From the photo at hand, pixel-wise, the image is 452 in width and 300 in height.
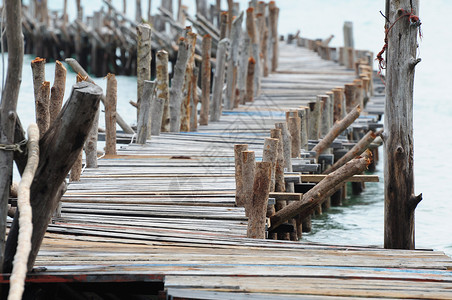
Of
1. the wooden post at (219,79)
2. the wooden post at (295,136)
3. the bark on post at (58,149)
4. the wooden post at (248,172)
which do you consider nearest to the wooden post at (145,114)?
the wooden post at (295,136)

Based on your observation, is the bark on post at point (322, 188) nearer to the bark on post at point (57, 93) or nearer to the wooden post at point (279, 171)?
the wooden post at point (279, 171)

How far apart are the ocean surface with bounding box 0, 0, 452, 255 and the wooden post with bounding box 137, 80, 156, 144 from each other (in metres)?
2.52

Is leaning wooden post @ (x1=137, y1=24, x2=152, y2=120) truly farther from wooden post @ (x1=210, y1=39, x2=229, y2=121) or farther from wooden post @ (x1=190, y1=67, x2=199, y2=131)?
wooden post @ (x1=210, y1=39, x2=229, y2=121)

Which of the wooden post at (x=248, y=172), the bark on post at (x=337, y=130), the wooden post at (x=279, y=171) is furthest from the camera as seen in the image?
the bark on post at (x=337, y=130)

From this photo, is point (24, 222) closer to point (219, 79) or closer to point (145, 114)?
point (145, 114)

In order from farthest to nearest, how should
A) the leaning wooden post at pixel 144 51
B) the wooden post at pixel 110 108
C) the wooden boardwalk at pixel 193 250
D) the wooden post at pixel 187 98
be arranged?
1. the wooden post at pixel 187 98
2. the leaning wooden post at pixel 144 51
3. the wooden post at pixel 110 108
4. the wooden boardwalk at pixel 193 250

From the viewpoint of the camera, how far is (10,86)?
4145 millimetres

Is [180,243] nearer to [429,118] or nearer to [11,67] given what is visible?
[11,67]

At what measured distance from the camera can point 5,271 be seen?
4.43 meters

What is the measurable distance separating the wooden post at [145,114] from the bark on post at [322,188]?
99.0 inches

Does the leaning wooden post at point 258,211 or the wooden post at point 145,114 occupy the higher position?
the wooden post at point 145,114

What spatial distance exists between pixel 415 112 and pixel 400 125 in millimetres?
19848

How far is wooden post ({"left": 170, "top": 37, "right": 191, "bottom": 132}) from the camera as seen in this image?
990 centimetres

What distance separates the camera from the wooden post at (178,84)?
9898mm
